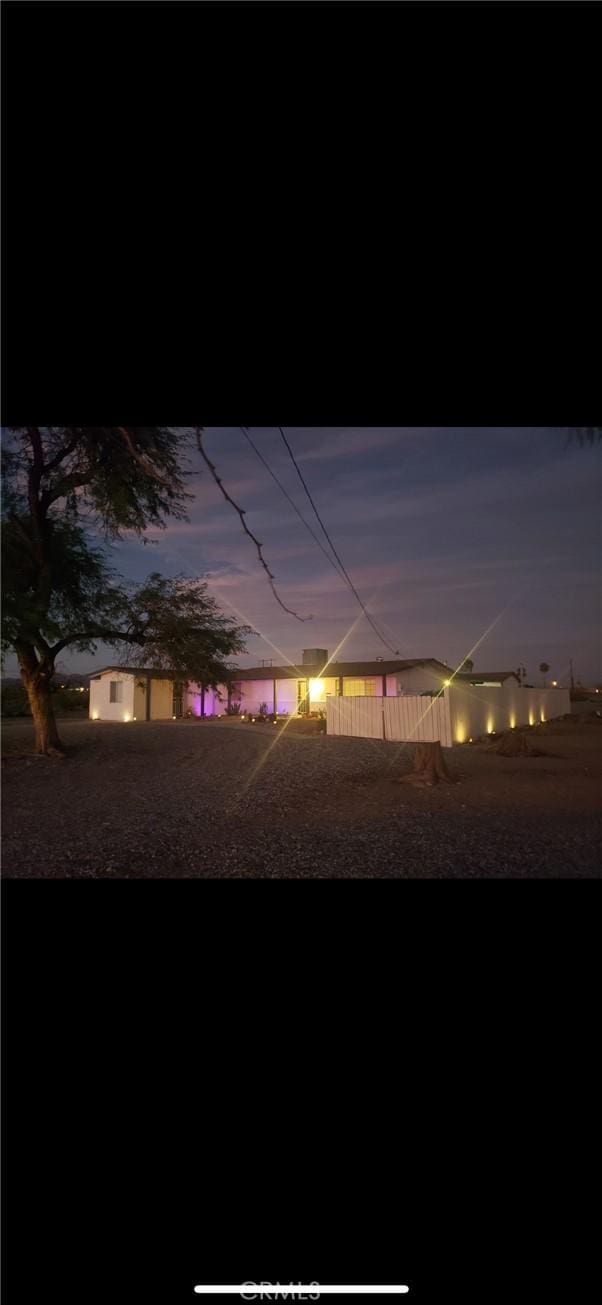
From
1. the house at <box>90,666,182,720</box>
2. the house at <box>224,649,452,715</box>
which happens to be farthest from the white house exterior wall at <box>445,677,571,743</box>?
the house at <box>90,666,182,720</box>

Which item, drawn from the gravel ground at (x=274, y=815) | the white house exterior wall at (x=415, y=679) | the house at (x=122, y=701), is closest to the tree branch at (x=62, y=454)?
the gravel ground at (x=274, y=815)

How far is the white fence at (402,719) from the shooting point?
6484 millimetres

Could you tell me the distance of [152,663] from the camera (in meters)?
4.38

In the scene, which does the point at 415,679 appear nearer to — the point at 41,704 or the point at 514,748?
the point at 514,748

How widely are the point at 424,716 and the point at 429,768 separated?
2120mm

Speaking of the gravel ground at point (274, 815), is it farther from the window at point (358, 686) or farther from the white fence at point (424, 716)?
the window at point (358, 686)

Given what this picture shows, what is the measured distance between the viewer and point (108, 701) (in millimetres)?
8578
